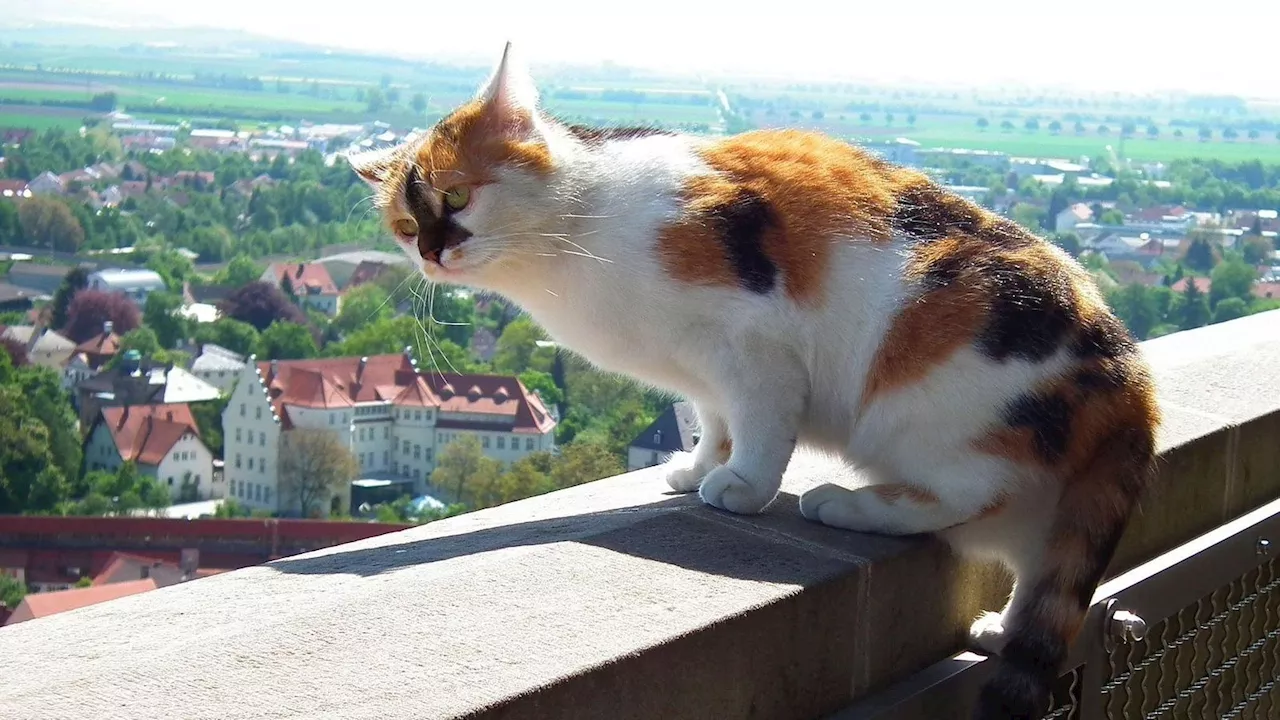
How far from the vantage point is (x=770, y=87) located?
27.7ft

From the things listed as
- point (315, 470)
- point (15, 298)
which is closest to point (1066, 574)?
point (315, 470)

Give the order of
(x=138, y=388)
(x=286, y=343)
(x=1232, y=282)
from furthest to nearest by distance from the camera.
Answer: (x=286, y=343) < (x=138, y=388) < (x=1232, y=282)

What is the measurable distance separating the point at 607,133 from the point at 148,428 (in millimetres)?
5752

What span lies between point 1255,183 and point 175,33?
1183 cm

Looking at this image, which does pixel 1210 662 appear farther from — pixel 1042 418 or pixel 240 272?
pixel 240 272

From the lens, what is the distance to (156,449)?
22.5 ft

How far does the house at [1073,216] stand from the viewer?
599 cm

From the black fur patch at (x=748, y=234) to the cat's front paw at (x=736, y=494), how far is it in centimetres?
24

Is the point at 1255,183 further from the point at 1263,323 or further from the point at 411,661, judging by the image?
the point at 411,661

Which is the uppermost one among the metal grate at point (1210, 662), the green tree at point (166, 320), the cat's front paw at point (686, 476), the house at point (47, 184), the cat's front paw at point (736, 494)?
the cat's front paw at point (736, 494)

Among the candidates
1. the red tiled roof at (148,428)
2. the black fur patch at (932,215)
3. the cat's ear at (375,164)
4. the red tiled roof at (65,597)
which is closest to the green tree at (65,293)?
the red tiled roof at (148,428)

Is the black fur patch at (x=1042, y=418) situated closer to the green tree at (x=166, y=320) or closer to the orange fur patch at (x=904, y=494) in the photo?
the orange fur patch at (x=904, y=494)

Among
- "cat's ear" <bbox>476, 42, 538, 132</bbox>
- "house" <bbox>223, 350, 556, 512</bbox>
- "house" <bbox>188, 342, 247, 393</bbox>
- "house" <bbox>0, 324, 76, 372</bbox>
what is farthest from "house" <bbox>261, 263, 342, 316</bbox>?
"cat's ear" <bbox>476, 42, 538, 132</bbox>

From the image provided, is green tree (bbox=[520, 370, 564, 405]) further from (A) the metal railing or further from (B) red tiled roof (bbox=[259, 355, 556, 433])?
(A) the metal railing
